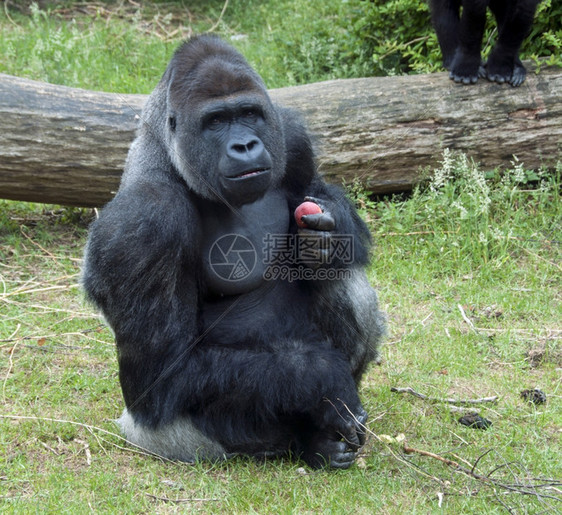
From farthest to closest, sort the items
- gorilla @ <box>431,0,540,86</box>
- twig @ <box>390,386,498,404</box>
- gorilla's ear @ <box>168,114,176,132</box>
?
gorilla @ <box>431,0,540,86</box> → twig @ <box>390,386,498,404</box> → gorilla's ear @ <box>168,114,176,132</box>

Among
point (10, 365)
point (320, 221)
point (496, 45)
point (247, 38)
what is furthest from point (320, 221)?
point (247, 38)

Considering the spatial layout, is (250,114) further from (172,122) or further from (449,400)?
(449,400)

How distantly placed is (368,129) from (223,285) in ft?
8.14

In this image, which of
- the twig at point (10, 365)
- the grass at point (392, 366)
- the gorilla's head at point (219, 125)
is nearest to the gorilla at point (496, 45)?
the grass at point (392, 366)

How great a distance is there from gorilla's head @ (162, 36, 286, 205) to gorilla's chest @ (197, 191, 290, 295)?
159mm

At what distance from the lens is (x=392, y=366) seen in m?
4.10

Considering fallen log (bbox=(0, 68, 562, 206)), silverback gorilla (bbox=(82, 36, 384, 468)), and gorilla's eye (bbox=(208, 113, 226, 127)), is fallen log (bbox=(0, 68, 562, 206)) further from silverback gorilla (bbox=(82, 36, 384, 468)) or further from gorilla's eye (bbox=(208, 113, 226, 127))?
gorilla's eye (bbox=(208, 113, 226, 127))

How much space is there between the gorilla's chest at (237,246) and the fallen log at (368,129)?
205 centimetres

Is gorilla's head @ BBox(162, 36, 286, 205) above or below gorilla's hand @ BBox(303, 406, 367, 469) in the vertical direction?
above

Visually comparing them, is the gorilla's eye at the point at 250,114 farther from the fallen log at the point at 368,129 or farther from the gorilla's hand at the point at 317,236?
the fallen log at the point at 368,129

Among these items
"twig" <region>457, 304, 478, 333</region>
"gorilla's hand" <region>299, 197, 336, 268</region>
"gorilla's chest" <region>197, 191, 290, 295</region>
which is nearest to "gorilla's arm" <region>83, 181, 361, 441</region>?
"gorilla's chest" <region>197, 191, 290, 295</region>

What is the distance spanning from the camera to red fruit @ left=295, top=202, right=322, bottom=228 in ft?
10.4

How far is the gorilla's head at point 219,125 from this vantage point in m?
3.02

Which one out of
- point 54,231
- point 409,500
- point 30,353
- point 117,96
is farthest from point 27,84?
point 409,500
